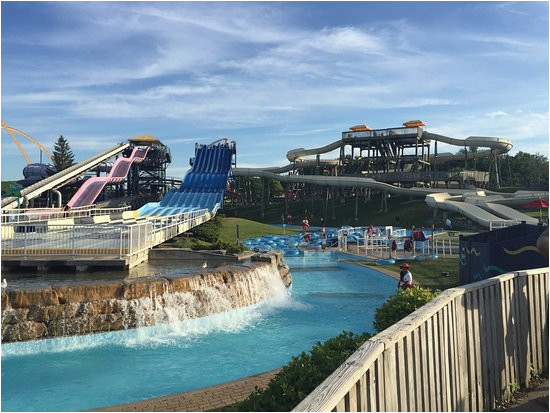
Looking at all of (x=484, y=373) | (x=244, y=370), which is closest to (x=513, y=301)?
(x=484, y=373)

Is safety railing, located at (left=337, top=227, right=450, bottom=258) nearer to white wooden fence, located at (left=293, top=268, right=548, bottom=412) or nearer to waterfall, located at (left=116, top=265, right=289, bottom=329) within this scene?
waterfall, located at (left=116, top=265, right=289, bottom=329)

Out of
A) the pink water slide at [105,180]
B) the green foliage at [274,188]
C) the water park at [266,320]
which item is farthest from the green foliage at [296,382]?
the green foliage at [274,188]

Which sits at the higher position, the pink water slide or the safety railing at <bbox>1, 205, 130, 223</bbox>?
the pink water slide

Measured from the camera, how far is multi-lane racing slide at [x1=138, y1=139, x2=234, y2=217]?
4534 cm

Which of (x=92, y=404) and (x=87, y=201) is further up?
(x=87, y=201)

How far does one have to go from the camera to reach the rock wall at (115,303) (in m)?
12.2

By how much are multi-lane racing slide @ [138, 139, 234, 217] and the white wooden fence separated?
3709 centimetres

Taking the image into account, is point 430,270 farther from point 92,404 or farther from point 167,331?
point 92,404

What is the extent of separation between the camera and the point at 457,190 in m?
56.4

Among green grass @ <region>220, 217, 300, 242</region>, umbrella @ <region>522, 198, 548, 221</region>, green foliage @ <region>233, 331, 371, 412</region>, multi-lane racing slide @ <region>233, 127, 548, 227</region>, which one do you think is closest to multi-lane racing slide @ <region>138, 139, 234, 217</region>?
green grass @ <region>220, 217, 300, 242</region>

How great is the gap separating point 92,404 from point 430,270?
1750cm

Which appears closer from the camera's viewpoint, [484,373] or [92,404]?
[484,373]

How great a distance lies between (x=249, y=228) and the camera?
139 feet

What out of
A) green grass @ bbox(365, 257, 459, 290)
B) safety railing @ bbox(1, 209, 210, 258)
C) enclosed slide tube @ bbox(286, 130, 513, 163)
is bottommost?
green grass @ bbox(365, 257, 459, 290)
